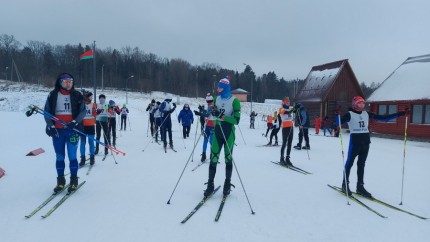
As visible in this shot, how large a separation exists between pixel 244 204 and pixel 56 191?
3.54 m

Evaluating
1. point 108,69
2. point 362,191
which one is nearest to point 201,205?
point 362,191

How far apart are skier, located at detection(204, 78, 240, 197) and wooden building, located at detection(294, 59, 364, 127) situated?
24691mm

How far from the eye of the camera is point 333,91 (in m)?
28.5

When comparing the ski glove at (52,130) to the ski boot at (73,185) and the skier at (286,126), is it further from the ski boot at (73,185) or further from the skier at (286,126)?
the skier at (286,126)

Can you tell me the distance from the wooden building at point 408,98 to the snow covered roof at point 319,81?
17.4ft

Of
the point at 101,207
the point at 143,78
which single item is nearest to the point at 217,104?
the point at 101,207

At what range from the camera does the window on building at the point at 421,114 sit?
19.5 m

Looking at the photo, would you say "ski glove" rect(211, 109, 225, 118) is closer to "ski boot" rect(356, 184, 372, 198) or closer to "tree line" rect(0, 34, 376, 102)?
"ski boot" rect(356, 184, 372, 198)

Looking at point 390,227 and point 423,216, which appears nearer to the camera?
point 390,227

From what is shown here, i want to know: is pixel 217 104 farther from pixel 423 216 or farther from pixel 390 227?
pixel 423 216

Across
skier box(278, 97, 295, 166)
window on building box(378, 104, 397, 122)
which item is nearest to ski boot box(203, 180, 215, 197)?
skier box(278, 97, 295, 166)

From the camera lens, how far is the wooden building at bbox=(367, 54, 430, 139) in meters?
19.6

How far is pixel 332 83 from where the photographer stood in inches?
1109

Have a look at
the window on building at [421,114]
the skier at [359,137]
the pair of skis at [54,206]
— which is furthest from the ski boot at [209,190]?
the window on building at [421,114]
